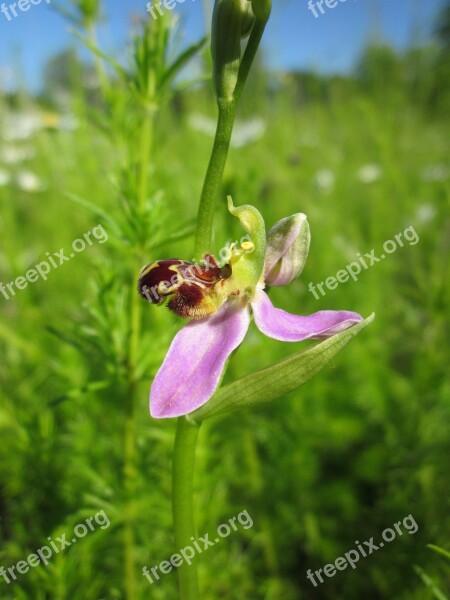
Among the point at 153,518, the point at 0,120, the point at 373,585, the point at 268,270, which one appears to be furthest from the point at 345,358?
the point at 0,120

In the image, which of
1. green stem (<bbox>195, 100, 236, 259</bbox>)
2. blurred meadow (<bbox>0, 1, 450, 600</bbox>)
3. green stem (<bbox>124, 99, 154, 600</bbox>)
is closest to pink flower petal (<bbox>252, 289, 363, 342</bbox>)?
green stem (<bbox>195, 100, 236, 259</bbox>)

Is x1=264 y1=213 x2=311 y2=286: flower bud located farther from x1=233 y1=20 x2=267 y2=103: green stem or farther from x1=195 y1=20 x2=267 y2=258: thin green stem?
x1=233 y1=20 x2=267 y2=103: green stem

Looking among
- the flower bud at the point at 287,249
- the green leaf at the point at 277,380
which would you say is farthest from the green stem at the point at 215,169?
the green leaf at the point at 277,380

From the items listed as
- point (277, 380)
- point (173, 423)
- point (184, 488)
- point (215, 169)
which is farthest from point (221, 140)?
point (173, 423)

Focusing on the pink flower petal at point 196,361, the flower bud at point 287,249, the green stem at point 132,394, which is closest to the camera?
the pink flower petal at point 196,361

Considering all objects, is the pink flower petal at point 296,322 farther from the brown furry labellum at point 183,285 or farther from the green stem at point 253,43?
the green stem at point 253,43

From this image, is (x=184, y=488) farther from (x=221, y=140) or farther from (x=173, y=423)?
(x=173, y=423)

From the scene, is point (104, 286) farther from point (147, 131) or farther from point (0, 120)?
point (0, 120)
